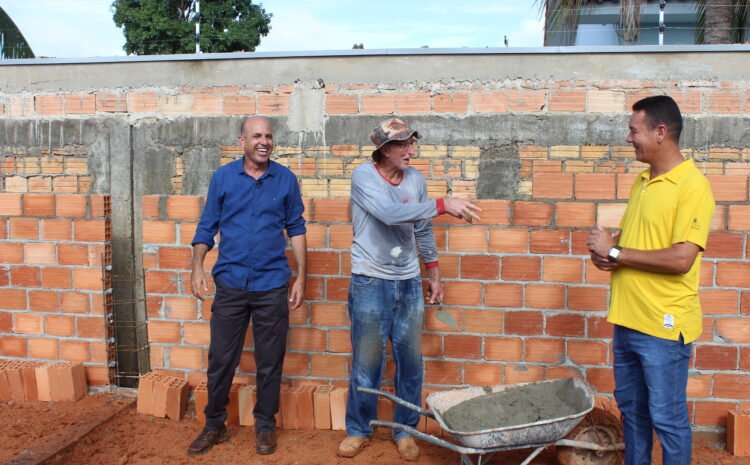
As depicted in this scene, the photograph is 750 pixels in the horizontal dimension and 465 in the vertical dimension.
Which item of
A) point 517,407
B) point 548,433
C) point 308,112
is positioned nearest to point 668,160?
point 548,433

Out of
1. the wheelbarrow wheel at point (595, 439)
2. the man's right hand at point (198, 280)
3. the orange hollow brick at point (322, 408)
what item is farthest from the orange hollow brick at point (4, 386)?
the wheelbarrow wheel at point (595, 439)

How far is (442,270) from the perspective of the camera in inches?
171

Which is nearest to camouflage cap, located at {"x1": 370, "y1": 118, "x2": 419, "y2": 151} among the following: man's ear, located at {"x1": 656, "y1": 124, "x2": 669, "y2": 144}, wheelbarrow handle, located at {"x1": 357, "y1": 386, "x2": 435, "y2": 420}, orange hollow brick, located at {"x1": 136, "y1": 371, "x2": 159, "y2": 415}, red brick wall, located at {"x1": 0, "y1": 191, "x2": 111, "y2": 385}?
man's ear, located at {"x1": 656, "y1": 124, "x2": 669, "y2": 144}

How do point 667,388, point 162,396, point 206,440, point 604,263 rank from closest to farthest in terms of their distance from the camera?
point 667,388, point 604,263, point 206,440, point 162,396

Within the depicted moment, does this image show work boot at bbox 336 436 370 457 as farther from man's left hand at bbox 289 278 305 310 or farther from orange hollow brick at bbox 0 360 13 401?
orange hollow brick at bbox 0 360 13 401

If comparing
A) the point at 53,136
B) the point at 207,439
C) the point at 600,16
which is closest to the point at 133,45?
the point at 600,16

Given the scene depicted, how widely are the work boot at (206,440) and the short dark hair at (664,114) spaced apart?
324 centimetres

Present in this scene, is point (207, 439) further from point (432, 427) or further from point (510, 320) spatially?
point (510, 320)

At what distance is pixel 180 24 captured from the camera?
2606cm

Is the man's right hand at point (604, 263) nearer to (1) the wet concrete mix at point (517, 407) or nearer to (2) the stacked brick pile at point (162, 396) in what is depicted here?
(1) the wet concrete mix at point (517, 407)

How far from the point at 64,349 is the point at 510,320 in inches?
136

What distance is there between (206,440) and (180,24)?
25.1 meters

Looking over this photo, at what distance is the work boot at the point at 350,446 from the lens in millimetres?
4020

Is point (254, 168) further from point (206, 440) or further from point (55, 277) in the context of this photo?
point (55, 277)
